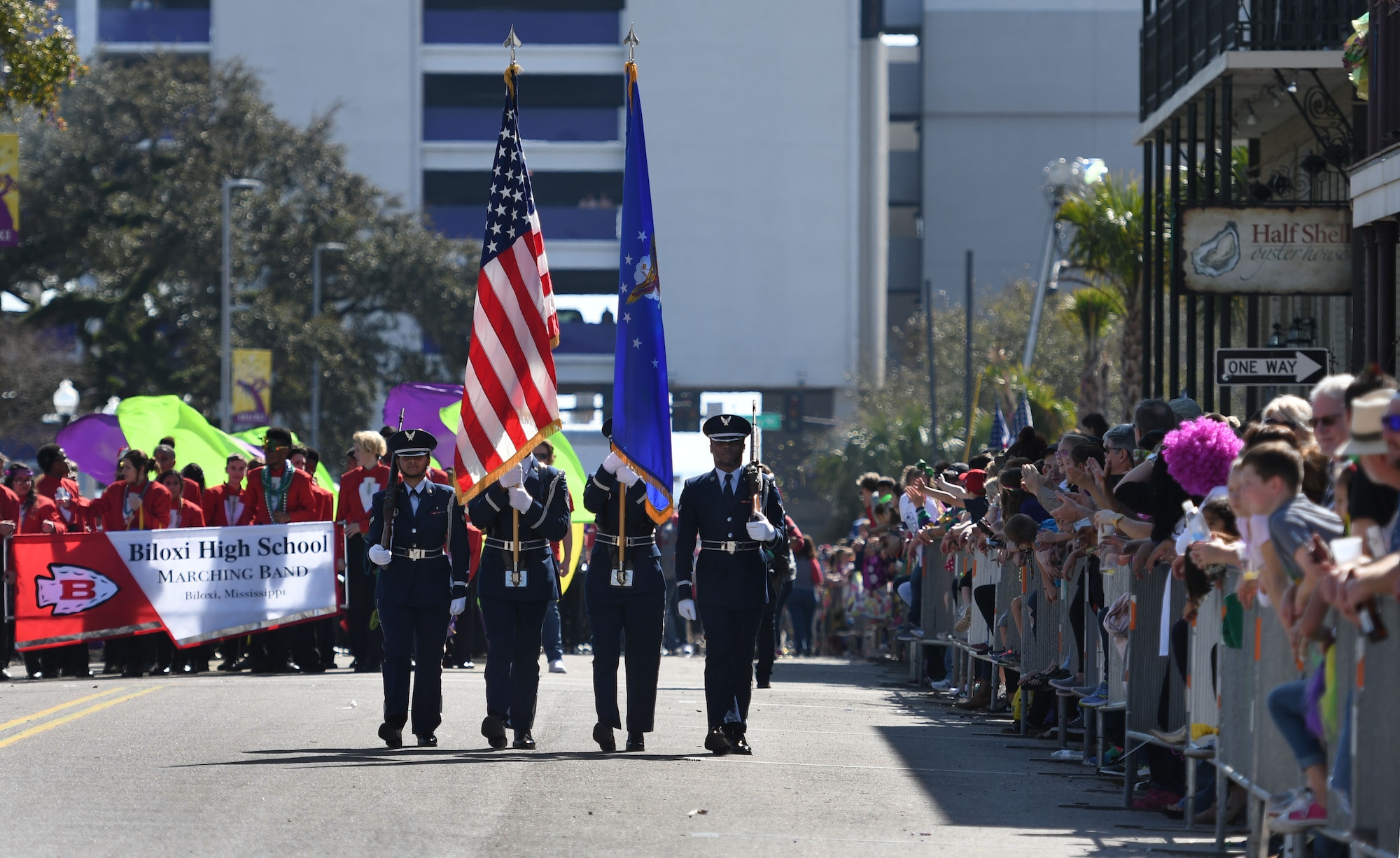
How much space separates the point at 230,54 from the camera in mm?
71312

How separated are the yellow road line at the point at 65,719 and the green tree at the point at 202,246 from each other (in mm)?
29343

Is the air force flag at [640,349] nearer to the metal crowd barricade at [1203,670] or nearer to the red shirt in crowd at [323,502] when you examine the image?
the metal crowd barricade at [1203,670]

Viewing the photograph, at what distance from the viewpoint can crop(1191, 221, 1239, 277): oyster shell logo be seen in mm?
19312

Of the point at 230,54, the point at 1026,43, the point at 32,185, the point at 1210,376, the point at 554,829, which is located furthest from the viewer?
the point at 1026,43

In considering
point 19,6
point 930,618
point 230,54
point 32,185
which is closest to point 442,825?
point 930,618

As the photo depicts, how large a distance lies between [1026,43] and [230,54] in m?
30.4

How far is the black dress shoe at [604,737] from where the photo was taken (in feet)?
40.1

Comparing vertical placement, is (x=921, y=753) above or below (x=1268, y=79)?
below

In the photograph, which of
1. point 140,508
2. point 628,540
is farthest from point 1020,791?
point 140,508

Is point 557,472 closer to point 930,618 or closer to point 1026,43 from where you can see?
point 930,618

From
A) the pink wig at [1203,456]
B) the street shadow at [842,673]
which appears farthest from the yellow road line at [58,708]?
the pink wig at [1203,456]

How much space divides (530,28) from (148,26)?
13.2 metres

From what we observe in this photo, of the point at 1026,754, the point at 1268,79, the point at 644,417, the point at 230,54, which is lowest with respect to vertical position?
the point at 1026,754

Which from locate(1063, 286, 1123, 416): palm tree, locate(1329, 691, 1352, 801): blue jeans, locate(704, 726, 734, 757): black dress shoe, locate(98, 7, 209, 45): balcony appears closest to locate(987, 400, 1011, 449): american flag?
locate(1063, 286, 1123, 416): palm tree
